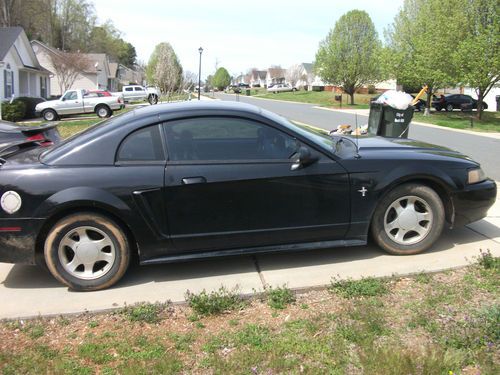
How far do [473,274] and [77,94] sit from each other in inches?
1060

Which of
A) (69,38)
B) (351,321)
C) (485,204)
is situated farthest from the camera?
(69,38)

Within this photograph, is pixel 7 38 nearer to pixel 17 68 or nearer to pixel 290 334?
pixel 17 68

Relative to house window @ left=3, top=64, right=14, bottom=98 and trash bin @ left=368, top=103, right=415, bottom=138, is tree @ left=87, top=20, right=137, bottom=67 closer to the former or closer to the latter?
house window @ left=3, top=64, right=14, bottom=98

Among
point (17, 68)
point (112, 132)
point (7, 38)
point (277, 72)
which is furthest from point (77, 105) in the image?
point (277, 72)

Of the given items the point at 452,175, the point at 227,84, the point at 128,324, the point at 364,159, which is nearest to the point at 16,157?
the point at 128,324

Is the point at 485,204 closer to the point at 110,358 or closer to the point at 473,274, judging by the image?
the point at 473,274

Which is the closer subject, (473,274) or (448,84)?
(473,274)

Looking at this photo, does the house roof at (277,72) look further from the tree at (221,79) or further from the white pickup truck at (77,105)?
the white pickup truck at (77,105)

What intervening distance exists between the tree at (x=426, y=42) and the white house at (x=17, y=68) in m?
24.7

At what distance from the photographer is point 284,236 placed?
165 inches

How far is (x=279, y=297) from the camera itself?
12.1ft

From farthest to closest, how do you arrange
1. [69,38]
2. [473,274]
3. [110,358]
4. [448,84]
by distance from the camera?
[69,38]
[448,84]
[473,274]
[110,358]

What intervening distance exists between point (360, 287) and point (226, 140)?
5.62 ft

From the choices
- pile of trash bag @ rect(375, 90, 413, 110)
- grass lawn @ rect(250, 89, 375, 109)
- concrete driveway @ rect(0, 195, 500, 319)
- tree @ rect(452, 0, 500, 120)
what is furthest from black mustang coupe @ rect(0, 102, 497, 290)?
grass lawn @ rect(250, 89, 375, 109)
